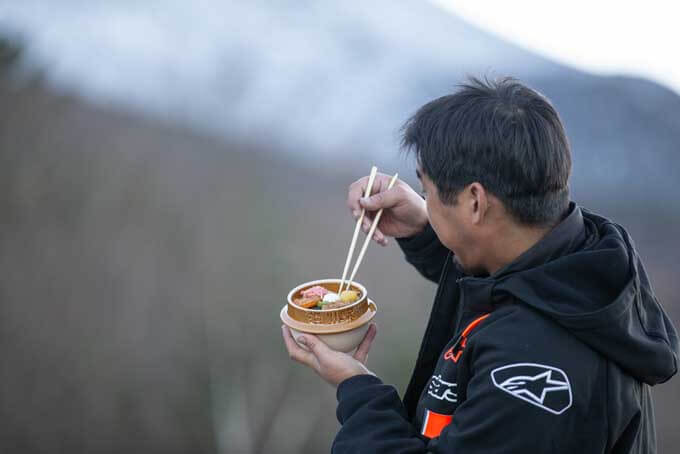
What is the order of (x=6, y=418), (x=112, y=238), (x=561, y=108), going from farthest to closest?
1. (x=561, y=108)
2. (x=112, y=238)
3. (x=6, y=418)

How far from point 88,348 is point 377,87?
5.03 ft

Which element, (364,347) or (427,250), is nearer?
(364,347)

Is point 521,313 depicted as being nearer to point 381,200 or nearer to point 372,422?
point 372,422

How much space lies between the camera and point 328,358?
1093mm

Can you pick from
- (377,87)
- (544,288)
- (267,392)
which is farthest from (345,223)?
(544,288)

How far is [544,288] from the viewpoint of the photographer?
32.8 inches

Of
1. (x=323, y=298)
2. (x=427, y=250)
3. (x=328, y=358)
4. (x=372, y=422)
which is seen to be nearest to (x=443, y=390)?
(x=372, y=422)

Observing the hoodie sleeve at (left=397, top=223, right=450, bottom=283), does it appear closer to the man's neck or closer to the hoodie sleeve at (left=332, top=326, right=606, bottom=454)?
the man's neck

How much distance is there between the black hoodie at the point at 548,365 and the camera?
774 mm

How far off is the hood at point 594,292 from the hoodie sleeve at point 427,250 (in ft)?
1.52

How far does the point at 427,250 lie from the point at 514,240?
454 mm

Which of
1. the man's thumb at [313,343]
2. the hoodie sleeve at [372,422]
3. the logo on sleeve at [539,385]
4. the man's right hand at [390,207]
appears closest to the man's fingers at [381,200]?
the man's right hand at [390,207]

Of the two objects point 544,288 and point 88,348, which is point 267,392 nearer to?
point 88,348

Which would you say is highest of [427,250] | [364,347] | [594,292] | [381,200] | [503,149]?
[503,149]
